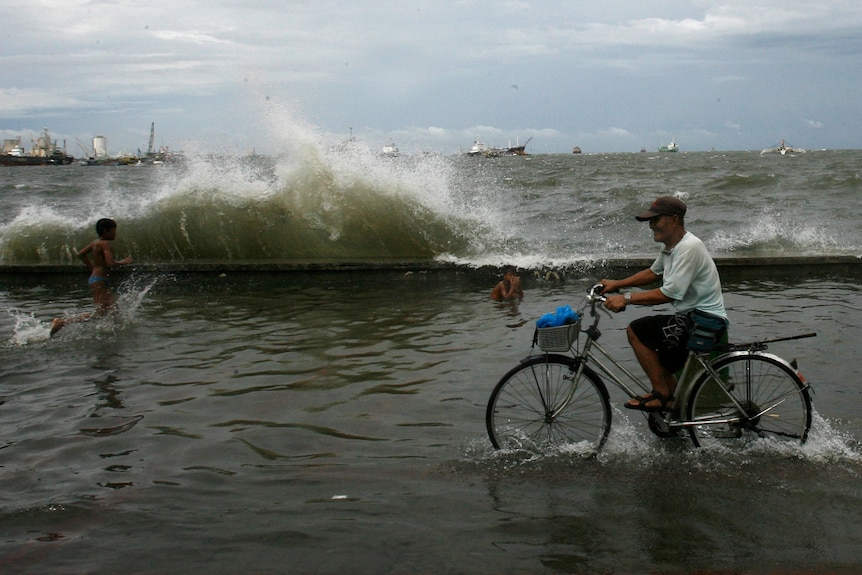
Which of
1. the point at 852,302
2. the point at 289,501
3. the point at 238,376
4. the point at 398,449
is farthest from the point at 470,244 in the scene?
the point at 289,501

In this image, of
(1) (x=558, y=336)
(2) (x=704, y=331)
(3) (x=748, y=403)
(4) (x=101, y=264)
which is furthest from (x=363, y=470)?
(4) (x=101, y=264)

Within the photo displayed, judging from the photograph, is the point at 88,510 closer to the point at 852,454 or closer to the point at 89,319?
the point at 852,454

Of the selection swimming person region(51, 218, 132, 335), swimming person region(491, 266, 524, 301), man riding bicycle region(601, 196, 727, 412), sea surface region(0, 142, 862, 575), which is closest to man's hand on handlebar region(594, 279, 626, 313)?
man riding bicycle region(601, 196, 727, 412)

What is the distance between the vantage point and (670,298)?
4730 millimetres

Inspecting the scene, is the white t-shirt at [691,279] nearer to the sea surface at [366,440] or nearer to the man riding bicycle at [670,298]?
the man riding bicycle at [670,298]

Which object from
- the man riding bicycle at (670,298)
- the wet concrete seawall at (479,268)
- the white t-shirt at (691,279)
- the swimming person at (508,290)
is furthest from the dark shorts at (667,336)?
the wet concrete seawall at (479,268)

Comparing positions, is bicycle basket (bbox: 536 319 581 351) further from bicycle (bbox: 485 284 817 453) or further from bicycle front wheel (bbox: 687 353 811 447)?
bicycle front wheel (bbox: 687 353 811 447)

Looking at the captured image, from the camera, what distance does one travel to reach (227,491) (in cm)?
466

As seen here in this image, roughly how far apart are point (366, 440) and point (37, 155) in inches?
4874

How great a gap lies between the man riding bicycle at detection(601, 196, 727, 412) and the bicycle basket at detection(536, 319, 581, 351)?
314 millimetres

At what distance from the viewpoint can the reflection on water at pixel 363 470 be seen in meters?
3.80

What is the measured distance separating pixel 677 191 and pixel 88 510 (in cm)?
2730

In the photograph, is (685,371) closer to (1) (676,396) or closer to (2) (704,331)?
(1) (676,396)

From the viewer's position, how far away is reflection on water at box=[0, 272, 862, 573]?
12.5 ft
